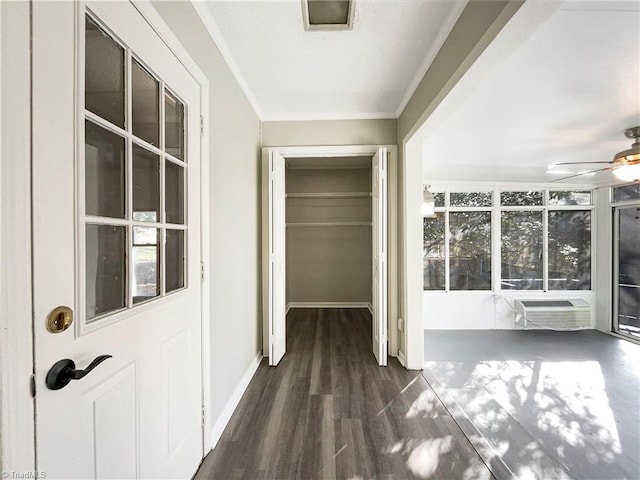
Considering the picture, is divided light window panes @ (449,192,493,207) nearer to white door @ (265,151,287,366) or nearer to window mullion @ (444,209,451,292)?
window mullion @ (444,209,451,292)

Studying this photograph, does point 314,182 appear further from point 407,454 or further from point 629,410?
point 629,410

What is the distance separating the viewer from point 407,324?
2521 mm

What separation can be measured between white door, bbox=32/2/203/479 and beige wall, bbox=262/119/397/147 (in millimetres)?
1541

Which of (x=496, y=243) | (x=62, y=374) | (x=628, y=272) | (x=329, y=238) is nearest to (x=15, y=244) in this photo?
(x=62, y=374)

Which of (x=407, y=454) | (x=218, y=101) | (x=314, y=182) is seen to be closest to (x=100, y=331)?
(x=218, y=101)

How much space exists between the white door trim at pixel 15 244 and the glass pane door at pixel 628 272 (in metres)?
7.39

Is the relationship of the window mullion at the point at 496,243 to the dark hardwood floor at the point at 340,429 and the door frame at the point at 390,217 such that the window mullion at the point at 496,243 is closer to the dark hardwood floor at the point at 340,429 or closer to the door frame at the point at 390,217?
the door frame at the point at 390,217

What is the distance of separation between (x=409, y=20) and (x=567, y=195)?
5.68m

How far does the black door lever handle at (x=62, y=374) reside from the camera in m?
0.67

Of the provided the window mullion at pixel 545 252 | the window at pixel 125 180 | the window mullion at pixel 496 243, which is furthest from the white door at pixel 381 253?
the window mullion at pixel 545 252

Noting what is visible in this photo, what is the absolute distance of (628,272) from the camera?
4.60 meters

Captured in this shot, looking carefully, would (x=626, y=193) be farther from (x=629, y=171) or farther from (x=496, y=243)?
(x=629, y=171)

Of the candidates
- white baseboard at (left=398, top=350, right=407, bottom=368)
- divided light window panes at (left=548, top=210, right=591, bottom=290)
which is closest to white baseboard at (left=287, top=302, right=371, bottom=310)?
white baseboard at (left=398, top=350, right=407, bottom=368)

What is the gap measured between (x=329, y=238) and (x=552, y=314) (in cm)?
458
